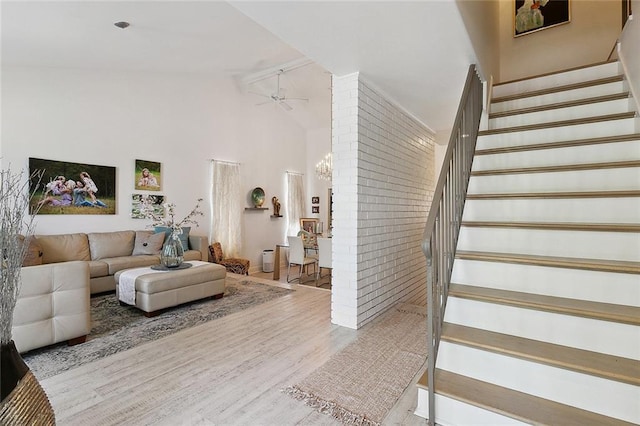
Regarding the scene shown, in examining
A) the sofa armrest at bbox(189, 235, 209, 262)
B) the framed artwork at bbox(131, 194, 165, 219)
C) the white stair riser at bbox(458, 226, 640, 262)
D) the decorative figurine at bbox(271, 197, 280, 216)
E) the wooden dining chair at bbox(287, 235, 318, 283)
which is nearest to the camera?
the white stair riser at bbox(458, 226, 640, 262)

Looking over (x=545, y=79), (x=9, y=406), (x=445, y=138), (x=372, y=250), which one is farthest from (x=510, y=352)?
(x=445, y=138)

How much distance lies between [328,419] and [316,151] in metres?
7.52

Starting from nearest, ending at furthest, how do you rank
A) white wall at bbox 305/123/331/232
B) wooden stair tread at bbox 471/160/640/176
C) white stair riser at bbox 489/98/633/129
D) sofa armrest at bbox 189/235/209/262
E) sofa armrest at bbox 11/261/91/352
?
1. wooden stair tread at bbox 471/160/640/176
2. sofa armrest at bbox 11/261/91/352
3. white stair riser at bbox 489/98/633/129
4. sofa armrest at bbox 189/235/209/262
5. white wall at bbox 305/123/331/232

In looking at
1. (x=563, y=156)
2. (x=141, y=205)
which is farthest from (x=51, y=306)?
(x=563, y=156)

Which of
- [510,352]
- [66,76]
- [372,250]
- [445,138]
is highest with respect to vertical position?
[66,76]

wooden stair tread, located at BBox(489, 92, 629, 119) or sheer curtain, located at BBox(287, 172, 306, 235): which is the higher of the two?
wooden stair tread, located at BBox(489, 92, 629, 119)

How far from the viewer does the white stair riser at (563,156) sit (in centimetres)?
244

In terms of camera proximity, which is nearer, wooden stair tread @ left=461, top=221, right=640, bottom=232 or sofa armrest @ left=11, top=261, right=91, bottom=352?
wooden stair tread @ left=461, top=221, right=640, bottom=232

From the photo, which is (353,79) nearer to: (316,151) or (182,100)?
(182,100)

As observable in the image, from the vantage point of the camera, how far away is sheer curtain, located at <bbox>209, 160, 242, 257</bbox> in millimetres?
6484

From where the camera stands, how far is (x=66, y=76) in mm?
4621

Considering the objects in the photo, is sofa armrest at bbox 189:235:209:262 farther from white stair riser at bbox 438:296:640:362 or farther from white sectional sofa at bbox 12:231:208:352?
white stair riser at bbox 438:296:640:362

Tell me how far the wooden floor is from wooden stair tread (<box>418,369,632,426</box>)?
0.86 feet

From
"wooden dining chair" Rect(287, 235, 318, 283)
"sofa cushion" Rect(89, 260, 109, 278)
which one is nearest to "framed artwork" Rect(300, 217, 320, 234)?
"wooden dining chair" Rect(287, 235, 318, 283)
